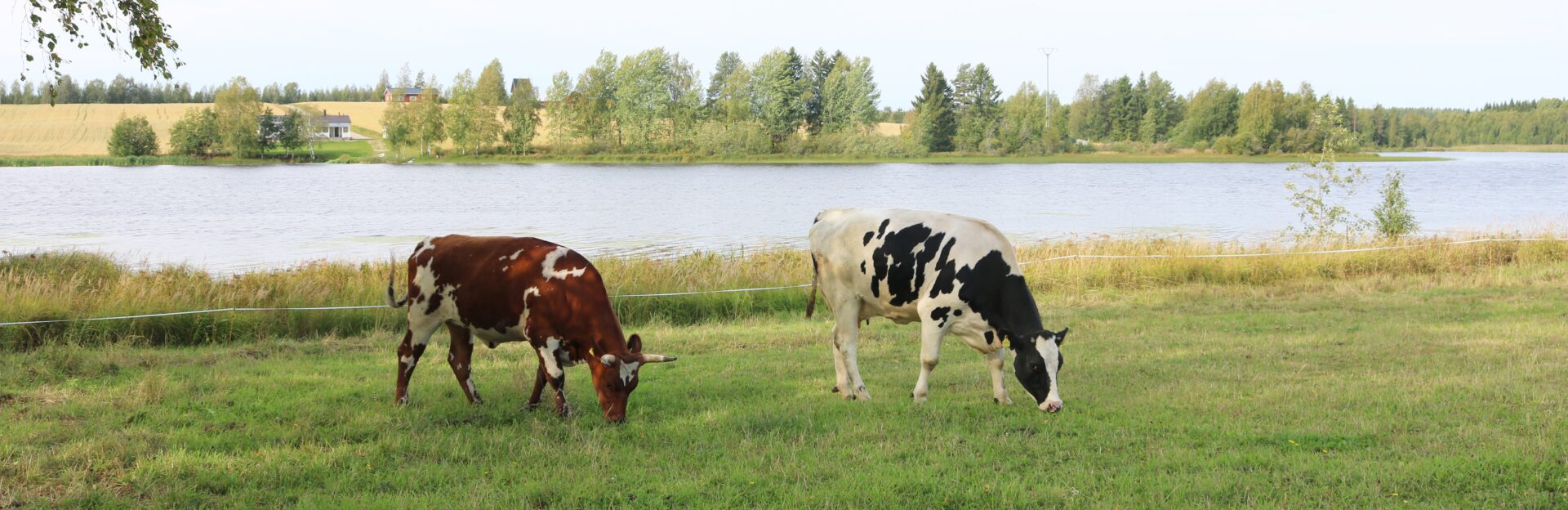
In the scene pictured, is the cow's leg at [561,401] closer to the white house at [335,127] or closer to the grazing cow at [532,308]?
the grazing cow at [532,308]

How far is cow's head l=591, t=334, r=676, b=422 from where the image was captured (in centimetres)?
785

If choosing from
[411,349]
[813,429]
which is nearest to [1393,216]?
[813,429]

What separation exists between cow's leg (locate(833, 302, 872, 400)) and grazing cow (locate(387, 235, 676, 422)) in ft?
6.17

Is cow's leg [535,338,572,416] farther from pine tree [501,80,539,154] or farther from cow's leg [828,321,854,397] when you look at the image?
pine tree [501,80,539,154]

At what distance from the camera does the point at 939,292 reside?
8766mm

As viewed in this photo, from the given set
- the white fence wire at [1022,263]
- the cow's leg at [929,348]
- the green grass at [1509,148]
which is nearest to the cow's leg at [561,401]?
the cow's leg at [929,348]

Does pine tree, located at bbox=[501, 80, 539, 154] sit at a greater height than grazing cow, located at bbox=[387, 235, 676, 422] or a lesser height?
greater

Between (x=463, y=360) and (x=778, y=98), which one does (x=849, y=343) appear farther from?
(x=778, y=98)

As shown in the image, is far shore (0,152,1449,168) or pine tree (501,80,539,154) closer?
far shore (0,152,1449,168)

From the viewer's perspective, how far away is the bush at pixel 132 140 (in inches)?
4377

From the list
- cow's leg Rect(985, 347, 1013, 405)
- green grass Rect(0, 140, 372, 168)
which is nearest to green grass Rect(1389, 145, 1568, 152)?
green grass Rect(0, 140, 372, 168)

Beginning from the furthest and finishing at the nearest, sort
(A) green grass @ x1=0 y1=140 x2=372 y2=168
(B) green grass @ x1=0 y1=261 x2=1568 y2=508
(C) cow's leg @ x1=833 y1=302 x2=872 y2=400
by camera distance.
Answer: (A) green grass @ x1=0 y1=140 x2=372 y2=168 < (C) cow's leg @ x1=833 y1=302 x2=872 y2=400 < (B) green grass @ x1=0 y1=261 x2=1568 y2=508

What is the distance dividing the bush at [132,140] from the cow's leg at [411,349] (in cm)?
12089

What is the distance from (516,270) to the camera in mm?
8234
